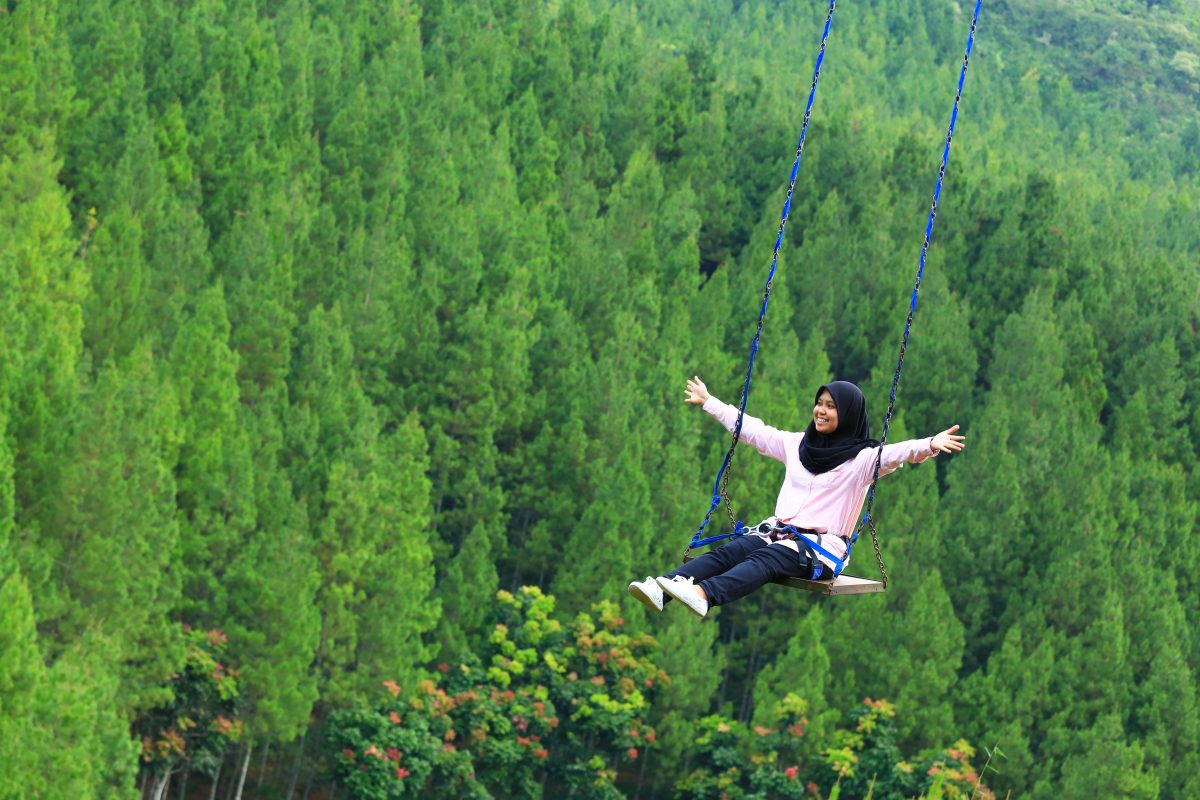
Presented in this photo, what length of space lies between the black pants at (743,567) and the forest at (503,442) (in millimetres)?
18024

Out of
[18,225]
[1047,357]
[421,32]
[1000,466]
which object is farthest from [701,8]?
[18,225]

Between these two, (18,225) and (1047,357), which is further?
(1047,357)

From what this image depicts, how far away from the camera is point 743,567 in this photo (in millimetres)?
11906

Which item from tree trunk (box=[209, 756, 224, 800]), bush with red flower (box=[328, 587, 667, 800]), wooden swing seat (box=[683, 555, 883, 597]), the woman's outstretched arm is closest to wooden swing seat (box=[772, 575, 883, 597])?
wooden swing seat (box=[683, 555, 883, 597])

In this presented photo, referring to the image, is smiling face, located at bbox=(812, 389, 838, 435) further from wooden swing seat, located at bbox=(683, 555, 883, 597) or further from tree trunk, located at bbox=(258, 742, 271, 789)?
tree trunk, located at bbox=(258, 742, 271, 789)

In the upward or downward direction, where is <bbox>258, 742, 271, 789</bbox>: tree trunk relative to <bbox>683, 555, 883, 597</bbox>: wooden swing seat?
downward

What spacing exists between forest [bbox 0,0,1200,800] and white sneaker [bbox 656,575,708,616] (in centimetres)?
1890

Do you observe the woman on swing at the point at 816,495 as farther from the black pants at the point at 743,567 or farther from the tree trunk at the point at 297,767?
the tree trunk at the point at 297,767

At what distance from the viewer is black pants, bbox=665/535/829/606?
11.7 metres

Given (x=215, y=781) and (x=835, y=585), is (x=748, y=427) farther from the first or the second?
(x=215, y=781)

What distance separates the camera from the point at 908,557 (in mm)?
50656

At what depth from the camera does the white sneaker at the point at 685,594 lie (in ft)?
37.0

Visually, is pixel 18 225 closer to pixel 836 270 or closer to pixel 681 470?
pixel 681 470

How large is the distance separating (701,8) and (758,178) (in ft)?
119
